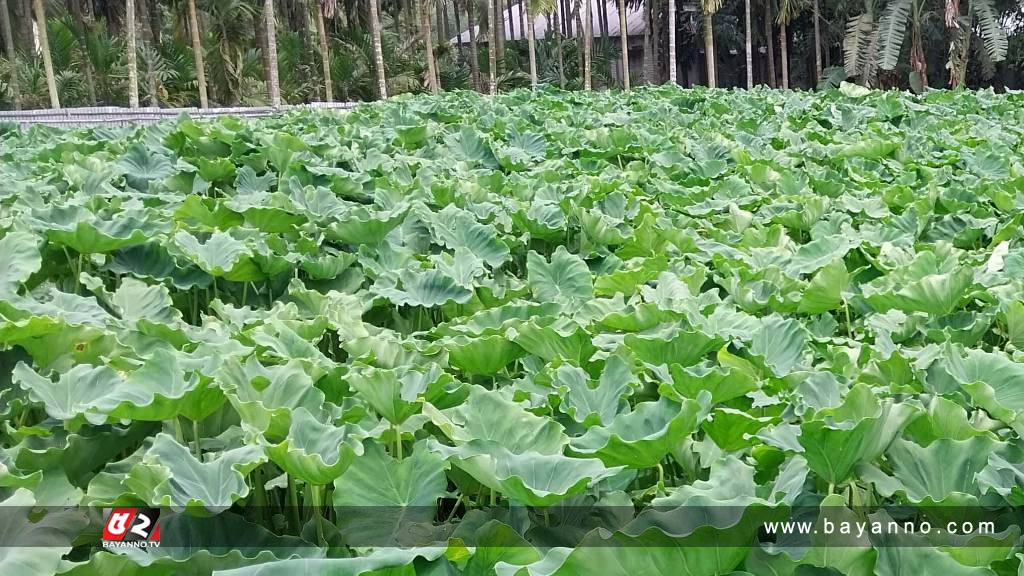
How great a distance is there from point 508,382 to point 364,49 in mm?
26012

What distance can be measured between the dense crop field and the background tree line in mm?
16914

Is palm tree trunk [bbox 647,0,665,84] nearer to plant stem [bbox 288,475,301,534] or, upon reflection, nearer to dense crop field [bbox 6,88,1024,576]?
dense crop field [bbox 6,88,1024,576]

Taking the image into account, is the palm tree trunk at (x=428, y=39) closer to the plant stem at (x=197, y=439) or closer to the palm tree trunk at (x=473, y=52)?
the palm tree trunk at (x=473, y=52)

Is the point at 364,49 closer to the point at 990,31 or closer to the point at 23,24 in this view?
the point at 23,24

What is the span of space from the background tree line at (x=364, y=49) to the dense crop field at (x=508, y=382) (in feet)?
55.5

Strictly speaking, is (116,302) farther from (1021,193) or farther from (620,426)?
(1021,193)

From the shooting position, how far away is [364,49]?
26672 millimetres

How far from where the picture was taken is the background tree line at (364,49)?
23.0m

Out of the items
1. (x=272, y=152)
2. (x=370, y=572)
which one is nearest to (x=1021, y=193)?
(x=272, y=152)

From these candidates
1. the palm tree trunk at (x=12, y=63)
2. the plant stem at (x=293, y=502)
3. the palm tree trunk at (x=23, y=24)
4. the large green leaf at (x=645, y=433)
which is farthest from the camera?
the palm tree trunk at (x=23, y=24)

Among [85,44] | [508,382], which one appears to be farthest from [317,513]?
[85,44]

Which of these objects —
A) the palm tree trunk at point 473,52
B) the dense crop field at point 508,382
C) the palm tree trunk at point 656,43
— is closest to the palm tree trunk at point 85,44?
the palm tree trunk at point 473,52

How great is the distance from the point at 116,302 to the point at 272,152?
195cm

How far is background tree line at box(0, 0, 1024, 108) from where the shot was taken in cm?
2302
